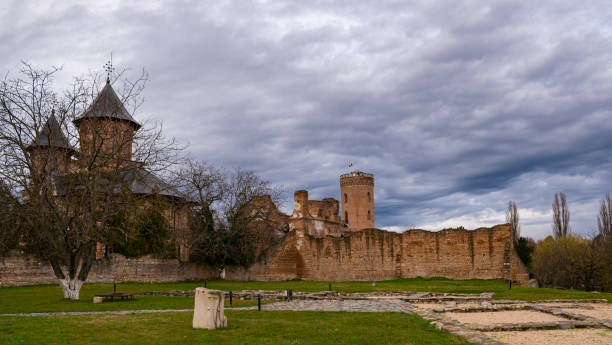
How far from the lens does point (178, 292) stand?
Result: 69.4 feet

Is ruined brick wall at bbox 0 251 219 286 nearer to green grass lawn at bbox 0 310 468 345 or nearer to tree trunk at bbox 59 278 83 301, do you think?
tree trunk at bbox 59 278 83 301

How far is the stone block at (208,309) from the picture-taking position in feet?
32.1

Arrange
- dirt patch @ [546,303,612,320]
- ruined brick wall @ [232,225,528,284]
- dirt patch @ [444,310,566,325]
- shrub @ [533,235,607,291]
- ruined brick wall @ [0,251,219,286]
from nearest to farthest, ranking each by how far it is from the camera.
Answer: dirt patch @ [444,310,566,325] < dirt patch @ [546,303,612,320] < ruined brick wall @ [0,251,219,286] < ruined brick wall @ [232,225,528,284] < shrub @ [533,235,607,291]

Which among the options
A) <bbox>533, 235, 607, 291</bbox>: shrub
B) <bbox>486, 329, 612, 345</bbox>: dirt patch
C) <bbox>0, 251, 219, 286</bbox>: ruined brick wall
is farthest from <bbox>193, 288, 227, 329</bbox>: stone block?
<bbox>533, 235, 607, 291</bbox>: shrub

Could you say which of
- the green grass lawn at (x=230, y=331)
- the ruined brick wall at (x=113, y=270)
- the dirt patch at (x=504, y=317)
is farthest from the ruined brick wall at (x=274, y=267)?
the green grass lawn at (x=230, y=331)

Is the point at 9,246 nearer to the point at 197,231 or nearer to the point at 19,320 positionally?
the point at 197,231

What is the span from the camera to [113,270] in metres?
28.8

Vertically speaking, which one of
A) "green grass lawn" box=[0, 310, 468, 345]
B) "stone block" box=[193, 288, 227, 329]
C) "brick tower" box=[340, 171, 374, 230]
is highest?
"brick tower" box=[340, 171, 374, 230]

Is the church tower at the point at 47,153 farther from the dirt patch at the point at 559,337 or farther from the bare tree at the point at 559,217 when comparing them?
the bare tree at the point at 559,217

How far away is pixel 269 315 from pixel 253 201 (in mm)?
23885

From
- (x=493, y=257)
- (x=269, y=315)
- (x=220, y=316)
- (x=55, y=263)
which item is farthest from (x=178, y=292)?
(x=493, y=257)

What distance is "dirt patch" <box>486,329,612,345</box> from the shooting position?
8.93 m

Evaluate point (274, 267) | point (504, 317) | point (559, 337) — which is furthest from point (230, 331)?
point (274, 267)

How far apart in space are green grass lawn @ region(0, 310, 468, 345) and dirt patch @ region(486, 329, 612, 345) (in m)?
1.24
